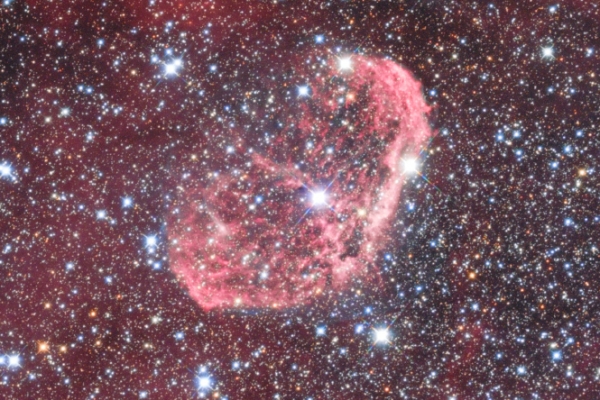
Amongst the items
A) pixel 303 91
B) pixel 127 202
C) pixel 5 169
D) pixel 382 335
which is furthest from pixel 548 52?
pixel 5 169

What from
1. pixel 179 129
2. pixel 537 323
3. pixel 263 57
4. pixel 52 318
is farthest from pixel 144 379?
pixel 537 323

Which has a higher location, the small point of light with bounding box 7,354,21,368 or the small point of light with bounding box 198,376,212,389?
the small point of light with bounding box 7,354,21,368

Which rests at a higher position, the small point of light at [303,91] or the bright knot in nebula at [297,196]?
the small point of light at [303,91]

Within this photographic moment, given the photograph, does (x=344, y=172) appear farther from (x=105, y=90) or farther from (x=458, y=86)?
(x=105, y=90)

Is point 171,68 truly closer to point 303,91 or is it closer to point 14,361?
point 303,91

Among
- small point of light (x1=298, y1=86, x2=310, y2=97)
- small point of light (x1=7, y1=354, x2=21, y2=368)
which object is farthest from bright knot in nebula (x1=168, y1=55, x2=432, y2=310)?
small point of light (x1=7, y1=354, x2=21, y2=368)

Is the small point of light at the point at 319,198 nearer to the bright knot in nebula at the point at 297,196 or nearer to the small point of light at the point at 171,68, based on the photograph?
the bright knot in nebula at the point at 297,196

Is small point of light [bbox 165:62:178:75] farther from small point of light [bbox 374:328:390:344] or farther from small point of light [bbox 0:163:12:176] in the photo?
small point of light [bbox 374:328:390:344]

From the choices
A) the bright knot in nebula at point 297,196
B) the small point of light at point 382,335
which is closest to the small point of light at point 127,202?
the bright knot in nebula at point 297,196

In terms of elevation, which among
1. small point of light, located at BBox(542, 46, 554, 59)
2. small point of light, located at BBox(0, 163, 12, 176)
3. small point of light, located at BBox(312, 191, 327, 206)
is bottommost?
small point of light, located at BBox(312, 191, 327, 206)

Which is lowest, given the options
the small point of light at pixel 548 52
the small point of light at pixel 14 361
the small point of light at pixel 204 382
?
the small point of light at pixel 204 382
